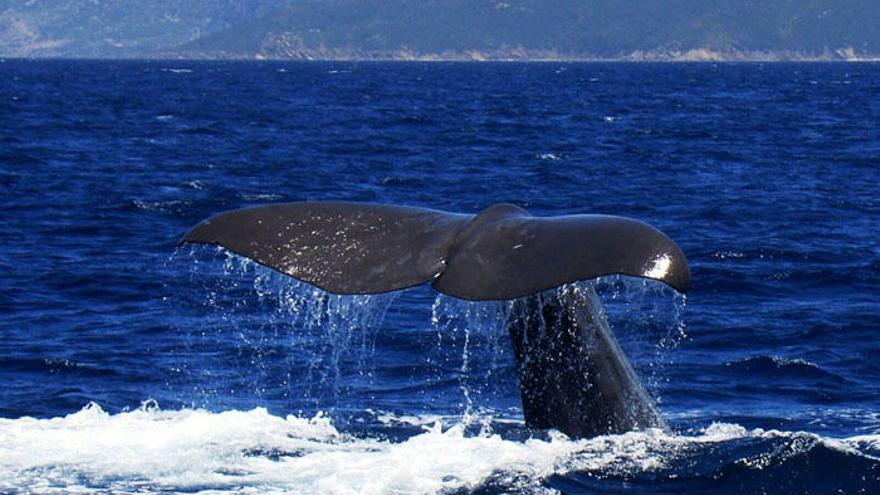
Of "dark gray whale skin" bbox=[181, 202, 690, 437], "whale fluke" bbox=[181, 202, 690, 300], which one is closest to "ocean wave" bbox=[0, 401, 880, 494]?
"dark gray whale skin" bbox=[181, 202, 690, 437]

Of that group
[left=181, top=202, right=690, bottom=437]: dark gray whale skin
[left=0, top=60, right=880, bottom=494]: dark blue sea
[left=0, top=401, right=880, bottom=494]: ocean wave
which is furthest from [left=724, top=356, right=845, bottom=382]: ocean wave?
[left=181, top=202, right=690, bottom=437]: dark gray whale skin

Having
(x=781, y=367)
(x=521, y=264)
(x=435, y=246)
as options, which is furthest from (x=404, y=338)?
(x=521, y=264)

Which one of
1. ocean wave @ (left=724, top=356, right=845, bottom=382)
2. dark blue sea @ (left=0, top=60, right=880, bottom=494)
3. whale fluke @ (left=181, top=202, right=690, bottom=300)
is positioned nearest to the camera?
whale fluke @ (left=181, top=202, right=690, bottom=300)

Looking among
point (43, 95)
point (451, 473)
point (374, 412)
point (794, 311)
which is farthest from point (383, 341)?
point (43, 95)

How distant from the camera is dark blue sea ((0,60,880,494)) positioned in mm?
8211

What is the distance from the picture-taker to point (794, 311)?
15.5m

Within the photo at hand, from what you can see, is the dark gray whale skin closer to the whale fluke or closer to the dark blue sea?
the whale fluke

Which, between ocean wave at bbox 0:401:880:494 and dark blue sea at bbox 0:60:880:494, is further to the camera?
dark blue sea at bbox 0:60:880:494

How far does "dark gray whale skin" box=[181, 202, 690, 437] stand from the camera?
5.99 m

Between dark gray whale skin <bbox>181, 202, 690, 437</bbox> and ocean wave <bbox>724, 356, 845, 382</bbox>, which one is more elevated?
dark gray whale skin <bbox>181, 202, 690, 437</bbox>

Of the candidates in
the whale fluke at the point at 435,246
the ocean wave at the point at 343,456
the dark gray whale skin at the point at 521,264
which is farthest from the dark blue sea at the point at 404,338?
the whale fluke at the point at 435,246

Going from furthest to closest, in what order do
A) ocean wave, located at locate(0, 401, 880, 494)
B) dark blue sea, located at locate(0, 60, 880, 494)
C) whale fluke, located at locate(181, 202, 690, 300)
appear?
dark blue sea, located at locate(0, 60, 880, 494) → ocean wave, located at locate(0, 401, 880, 494) → whale fluke, located at locate(181, 202, 690, 300)

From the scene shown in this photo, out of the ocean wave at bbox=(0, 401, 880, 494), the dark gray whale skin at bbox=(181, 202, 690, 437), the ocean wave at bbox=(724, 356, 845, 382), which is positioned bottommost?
the ocean wave at bbox=(724, 356, 845, 382)

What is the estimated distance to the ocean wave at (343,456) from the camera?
25.6ft
